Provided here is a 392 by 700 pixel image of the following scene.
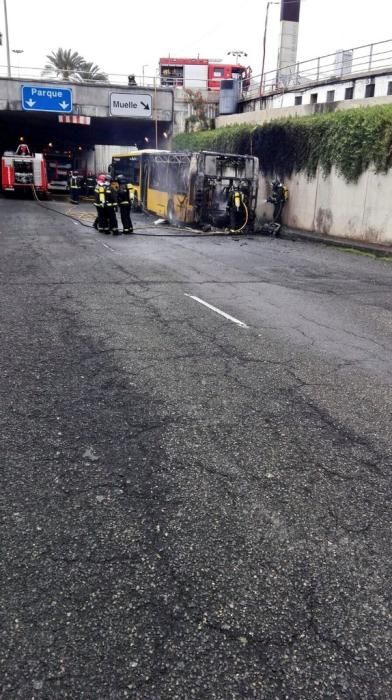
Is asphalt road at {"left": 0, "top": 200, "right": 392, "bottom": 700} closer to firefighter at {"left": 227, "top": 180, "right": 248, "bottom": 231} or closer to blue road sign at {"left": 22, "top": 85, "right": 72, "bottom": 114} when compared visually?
firefighter at {"left": 227, "top": 180, "right": 248, "bottom": 231}

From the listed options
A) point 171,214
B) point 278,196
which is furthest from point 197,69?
point 278,196

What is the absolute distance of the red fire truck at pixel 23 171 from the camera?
3128cm

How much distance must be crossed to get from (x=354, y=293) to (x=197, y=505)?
25.6ft

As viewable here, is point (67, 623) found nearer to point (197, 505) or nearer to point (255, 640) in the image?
point (255, 640)

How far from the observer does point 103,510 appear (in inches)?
124

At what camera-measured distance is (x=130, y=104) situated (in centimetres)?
3319

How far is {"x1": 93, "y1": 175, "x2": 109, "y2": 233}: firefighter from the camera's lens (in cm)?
1664

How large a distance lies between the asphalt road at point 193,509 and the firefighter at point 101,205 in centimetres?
1018

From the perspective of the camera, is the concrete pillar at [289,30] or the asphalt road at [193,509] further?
the concrete pillar at [289,30]

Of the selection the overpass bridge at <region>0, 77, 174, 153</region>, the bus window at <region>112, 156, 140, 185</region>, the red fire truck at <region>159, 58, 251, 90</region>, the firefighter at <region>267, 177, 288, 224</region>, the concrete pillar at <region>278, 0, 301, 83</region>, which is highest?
the concrete pillar at <region>278, 0, 301, 83</region>

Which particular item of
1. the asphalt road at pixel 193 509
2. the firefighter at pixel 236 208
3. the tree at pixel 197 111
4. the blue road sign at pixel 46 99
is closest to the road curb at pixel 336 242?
the firefighter at pixel 236 208

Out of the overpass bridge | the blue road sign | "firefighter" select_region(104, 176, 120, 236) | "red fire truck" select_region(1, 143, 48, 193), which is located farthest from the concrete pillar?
"firefighter" select_region(104, 176, 120, 236)

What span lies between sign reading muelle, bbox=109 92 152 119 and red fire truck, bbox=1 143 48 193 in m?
5.39

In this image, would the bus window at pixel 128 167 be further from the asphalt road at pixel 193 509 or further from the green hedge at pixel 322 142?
the asphalt road at pixel 193 509
